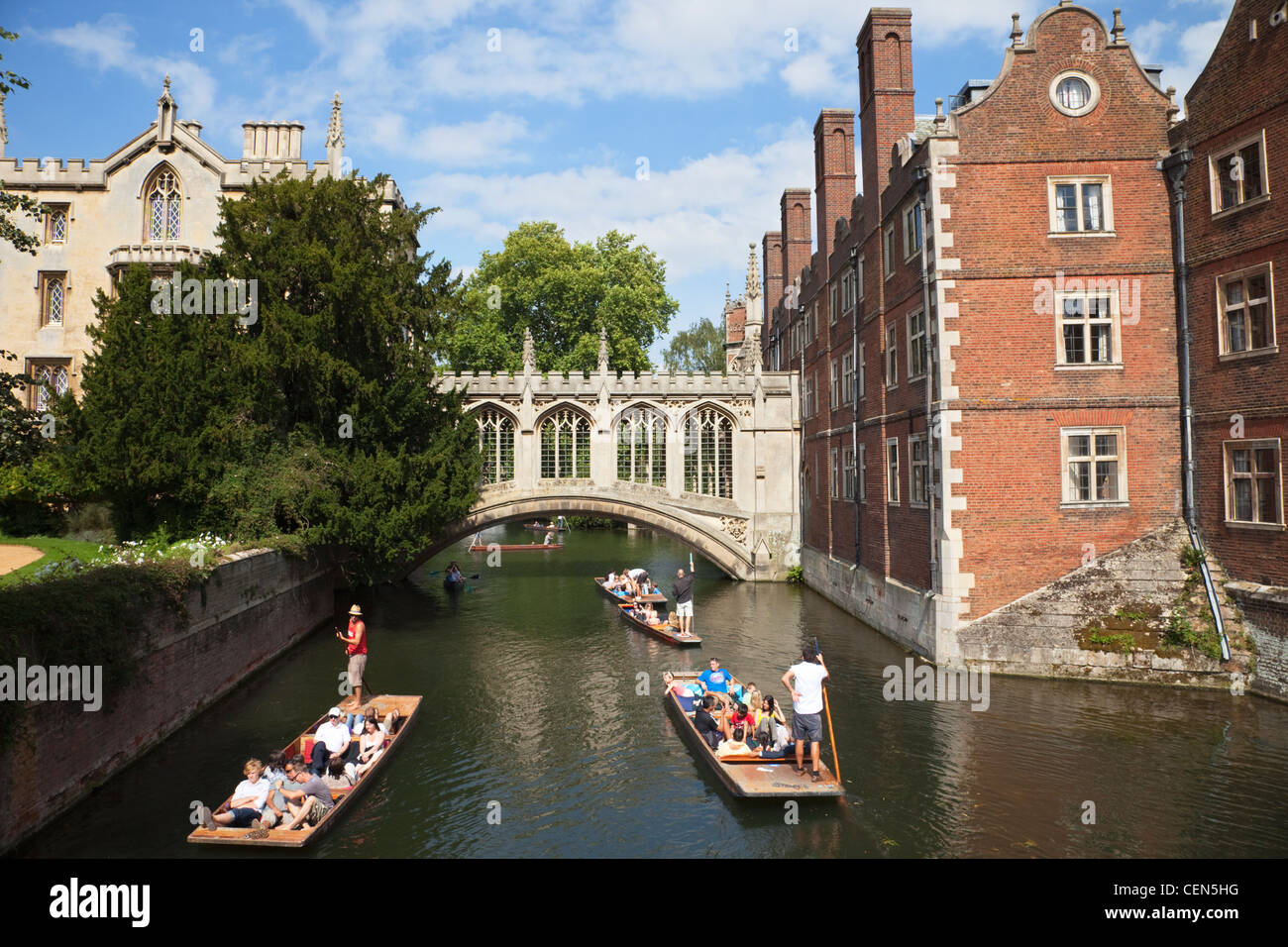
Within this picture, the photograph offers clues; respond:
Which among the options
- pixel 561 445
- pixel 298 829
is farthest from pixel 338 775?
pixel 561 445

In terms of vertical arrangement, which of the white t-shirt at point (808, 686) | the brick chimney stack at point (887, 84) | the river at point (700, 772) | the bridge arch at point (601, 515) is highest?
the brick chimney stack at point (887, 84)

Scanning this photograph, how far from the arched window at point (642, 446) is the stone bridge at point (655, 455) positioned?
0.14 ft

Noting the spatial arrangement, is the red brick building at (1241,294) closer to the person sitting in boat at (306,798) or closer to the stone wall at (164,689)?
the person sitting in boat at (306,798)

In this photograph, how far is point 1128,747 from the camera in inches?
476

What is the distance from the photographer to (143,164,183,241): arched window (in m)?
29.1

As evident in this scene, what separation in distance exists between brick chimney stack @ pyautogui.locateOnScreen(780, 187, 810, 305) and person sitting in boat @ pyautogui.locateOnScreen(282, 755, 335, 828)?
2950cm

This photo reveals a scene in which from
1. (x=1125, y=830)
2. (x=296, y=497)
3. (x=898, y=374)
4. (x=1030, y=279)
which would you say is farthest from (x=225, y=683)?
(x=1030, y=279)

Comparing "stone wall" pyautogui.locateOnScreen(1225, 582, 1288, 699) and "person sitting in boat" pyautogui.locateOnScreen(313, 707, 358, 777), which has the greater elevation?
"stone wall" pyautogui.locateOnScreen(1225, 582, 1288, 699)

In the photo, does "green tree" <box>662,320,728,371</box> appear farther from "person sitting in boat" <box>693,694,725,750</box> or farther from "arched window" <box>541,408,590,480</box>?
"person sitting in boat" <box>693,694,725,750</box>

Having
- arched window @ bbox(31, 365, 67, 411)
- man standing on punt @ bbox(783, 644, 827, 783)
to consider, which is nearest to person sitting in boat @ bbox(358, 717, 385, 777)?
man standing on punt @ bbox(783, 644, 827, 783)

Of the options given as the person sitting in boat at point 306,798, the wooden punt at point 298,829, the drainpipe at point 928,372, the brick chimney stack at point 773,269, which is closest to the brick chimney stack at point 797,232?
the brick chimney stack at point 773,269

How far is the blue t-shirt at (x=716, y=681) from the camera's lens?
14504 mm

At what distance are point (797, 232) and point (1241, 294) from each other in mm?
22012
